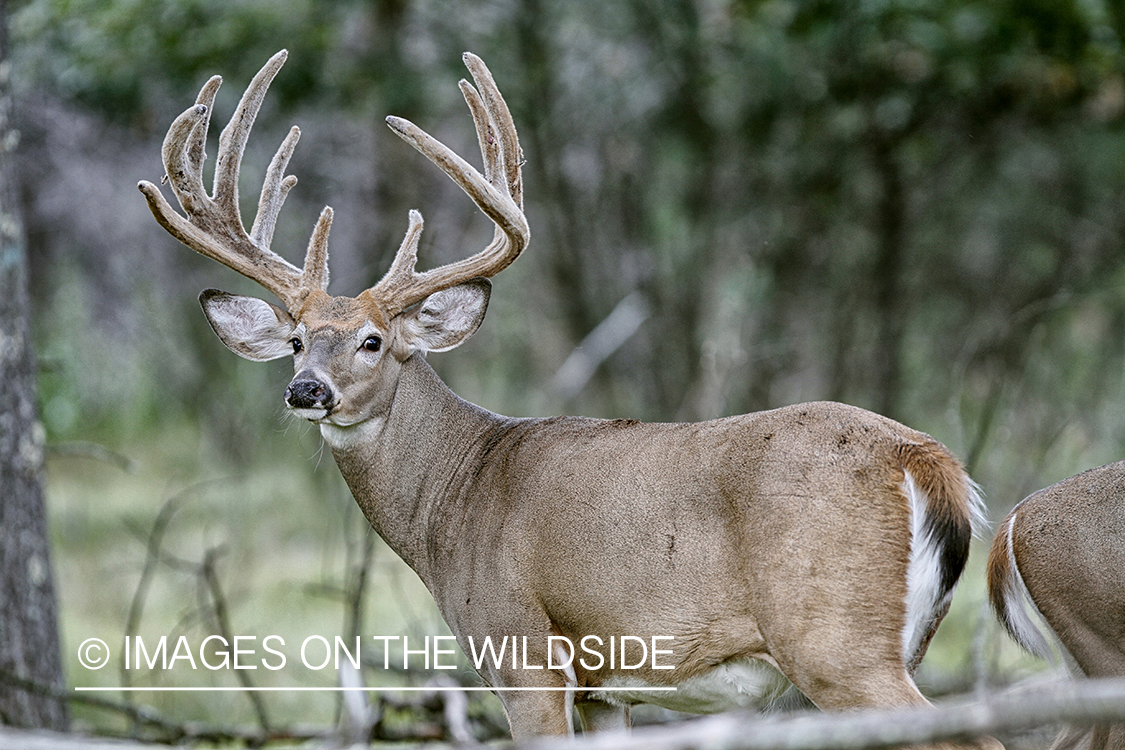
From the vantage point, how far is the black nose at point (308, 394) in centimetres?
404

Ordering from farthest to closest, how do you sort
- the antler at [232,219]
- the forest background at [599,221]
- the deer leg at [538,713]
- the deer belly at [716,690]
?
the forest background at [599,221], the antler at [232,219], the deer leg at [538,713], the deer belly at [716,690]

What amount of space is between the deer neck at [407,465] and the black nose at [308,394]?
1.09 ft

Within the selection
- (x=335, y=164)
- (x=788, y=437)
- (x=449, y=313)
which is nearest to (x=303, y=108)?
(x=335, y=164)

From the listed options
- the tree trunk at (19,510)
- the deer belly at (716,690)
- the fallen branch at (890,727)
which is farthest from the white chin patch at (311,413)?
the fallen branch at (890,727)

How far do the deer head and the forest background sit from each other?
13.0ft

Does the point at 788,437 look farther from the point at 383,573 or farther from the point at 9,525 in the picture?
the point at 383,573

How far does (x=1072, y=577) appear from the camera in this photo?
12.6ft

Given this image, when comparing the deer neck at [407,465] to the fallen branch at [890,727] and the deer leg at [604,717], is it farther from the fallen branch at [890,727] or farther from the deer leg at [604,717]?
the fallen branch at [890,727]

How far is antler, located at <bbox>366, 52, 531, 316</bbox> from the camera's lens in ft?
13.8

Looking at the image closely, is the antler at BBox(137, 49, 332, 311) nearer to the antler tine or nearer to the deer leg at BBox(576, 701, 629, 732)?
the antler tine

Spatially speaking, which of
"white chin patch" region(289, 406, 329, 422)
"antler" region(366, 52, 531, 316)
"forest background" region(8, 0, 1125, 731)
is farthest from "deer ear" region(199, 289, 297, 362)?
"forest background" region(8, 0, 1125, 731)

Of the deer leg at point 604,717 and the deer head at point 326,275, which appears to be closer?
the deer head at point 326,275

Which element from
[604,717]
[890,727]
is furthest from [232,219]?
[890,727]

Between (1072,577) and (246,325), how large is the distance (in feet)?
10.1
